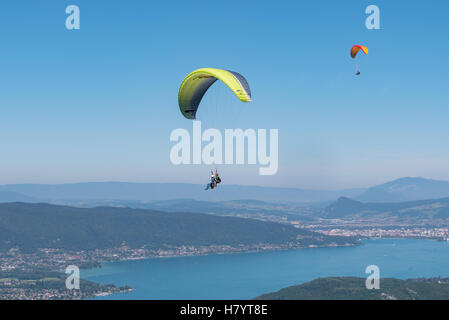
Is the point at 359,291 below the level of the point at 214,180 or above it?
below

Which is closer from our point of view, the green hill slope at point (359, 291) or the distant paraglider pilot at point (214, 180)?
the distant paraglider pilot at point (214, 180)

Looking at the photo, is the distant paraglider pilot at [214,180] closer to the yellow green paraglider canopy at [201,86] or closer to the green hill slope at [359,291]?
the yellow green paraglider canopy at [201,86]

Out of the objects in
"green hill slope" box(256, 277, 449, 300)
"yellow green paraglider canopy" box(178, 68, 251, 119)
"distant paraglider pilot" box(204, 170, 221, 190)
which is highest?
"yellow green paraglider canopy" box(178, 68, 251, 119)

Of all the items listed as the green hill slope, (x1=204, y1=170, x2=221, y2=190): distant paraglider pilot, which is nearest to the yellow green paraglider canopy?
(x1=204, y1=170, x2=221, y2=190): distant paraglider pilot

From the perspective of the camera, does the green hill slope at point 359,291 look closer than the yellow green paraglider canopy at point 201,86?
No

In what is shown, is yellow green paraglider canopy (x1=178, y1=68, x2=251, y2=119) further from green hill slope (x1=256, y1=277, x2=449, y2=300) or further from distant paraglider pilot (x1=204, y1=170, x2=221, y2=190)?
green hill slope (x1=256, y1=277, x2=449, y2=300)

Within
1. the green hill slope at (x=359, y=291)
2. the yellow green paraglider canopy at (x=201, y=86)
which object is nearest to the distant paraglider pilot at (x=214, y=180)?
the yellow green paraglider canopy at (x=201, y=86)

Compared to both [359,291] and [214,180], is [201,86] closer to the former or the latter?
[214,180]

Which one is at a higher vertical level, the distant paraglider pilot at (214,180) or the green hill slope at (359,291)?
→ the distant paraglider pilot at (214,180)

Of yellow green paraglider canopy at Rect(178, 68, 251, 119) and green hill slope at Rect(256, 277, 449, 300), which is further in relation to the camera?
green hill slope at Rect(256, 277, 449, 300)

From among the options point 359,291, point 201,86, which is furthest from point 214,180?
point 359,291

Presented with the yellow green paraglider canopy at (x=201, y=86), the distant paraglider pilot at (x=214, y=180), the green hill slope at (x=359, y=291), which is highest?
the yellow green paraglider canopy at (x=201, y=86)
